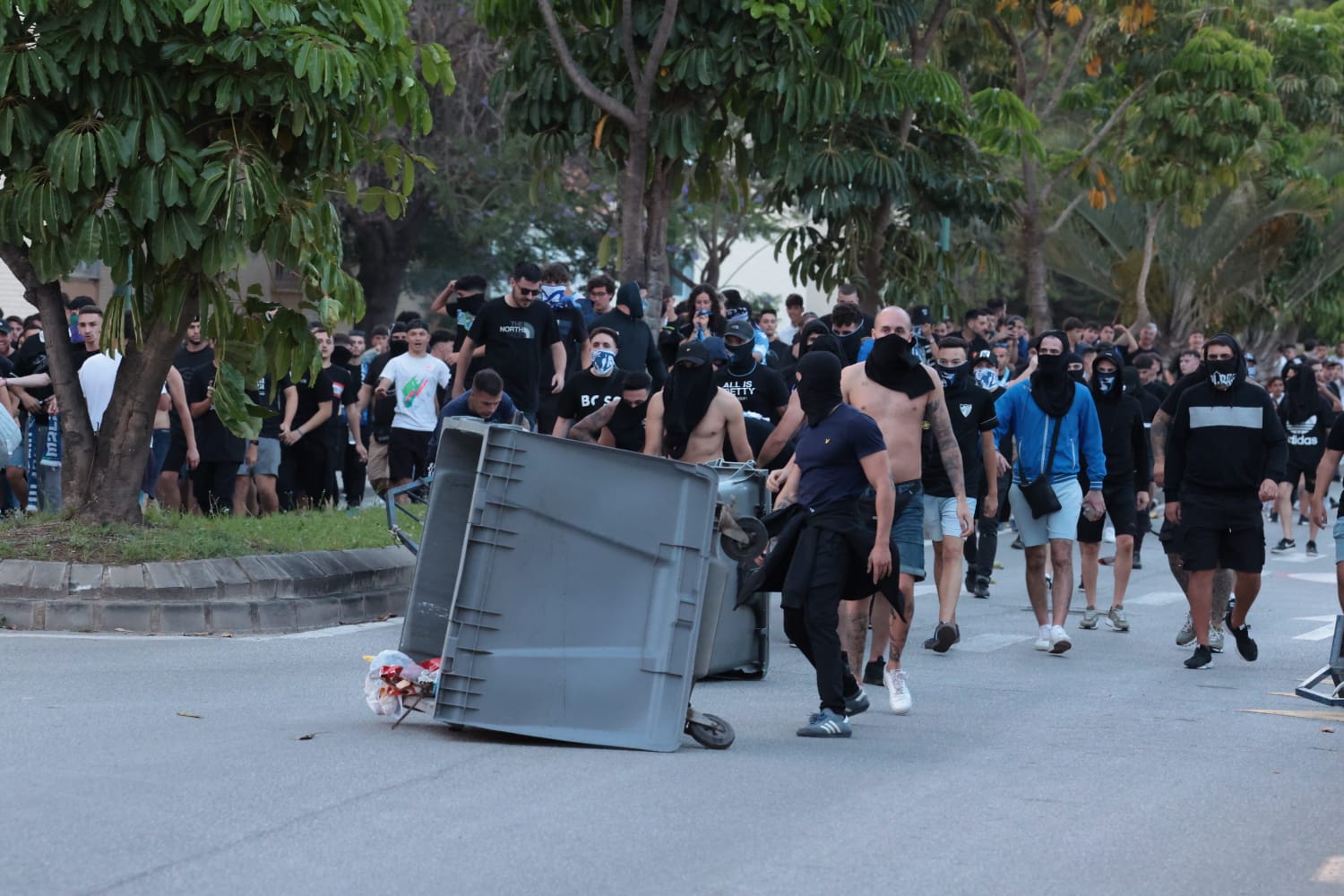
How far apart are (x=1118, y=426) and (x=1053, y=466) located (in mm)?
1435

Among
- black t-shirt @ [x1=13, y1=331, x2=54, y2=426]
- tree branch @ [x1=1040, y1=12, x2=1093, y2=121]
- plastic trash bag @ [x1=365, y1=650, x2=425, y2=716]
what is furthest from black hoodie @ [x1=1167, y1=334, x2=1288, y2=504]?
tree branch @ [x1=1040, y1=12, x2=1093, y2=121]

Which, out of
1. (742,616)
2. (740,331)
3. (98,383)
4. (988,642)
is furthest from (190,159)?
(988,642)

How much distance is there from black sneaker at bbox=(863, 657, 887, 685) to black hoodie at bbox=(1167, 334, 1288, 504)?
2486mm

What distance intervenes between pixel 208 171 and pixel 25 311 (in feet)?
66.0

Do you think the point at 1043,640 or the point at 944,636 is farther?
the point at 1043,640

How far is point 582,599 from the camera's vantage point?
24.5 feet

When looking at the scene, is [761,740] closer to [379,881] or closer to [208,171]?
[379,881]

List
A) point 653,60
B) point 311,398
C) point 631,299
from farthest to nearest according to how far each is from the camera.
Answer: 1. point 653,60
2. point 311,398
3. point 631,299

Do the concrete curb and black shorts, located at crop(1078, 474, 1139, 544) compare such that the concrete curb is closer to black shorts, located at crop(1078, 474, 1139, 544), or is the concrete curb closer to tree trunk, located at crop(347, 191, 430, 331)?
black shorts, located at crop(1078, 474, 1139, 544)

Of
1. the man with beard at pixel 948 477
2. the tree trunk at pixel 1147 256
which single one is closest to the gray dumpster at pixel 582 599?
the man with beard at pixel 948 477

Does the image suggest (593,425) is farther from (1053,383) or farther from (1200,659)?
(1200,659)

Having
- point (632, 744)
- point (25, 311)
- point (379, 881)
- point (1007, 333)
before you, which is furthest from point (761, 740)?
point (25, 311)

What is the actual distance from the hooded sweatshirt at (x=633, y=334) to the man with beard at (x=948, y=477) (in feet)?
10.2

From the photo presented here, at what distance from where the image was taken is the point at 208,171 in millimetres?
10797
